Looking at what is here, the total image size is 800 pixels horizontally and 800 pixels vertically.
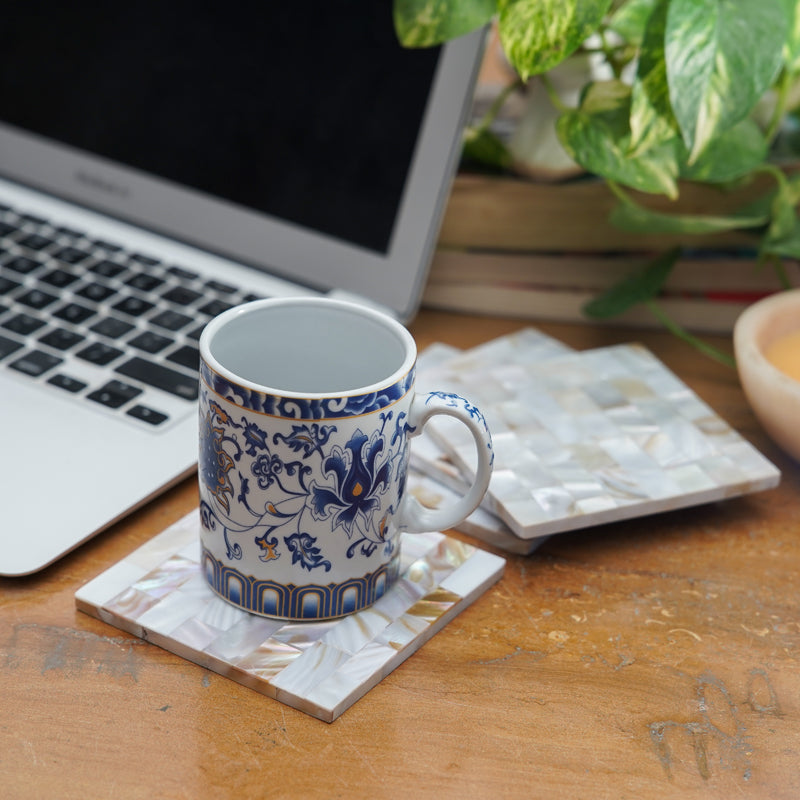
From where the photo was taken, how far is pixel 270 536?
400 millimetres

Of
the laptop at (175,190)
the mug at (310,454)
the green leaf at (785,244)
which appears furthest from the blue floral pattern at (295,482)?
the green leaf at (785,244)

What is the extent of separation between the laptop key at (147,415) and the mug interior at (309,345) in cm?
11

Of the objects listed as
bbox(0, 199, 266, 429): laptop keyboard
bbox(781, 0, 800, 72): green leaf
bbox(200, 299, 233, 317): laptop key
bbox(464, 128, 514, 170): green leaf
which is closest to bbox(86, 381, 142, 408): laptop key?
bbox(0, 199, 266, 429): laptop keyboard

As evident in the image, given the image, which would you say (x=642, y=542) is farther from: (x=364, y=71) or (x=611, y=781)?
(x=364, y=71)

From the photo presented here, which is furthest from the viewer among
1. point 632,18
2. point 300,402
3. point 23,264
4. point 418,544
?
point 23,264

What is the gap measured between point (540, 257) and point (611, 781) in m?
0.41

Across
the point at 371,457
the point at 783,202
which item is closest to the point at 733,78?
the point at 783,202

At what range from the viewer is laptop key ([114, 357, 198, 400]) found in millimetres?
558

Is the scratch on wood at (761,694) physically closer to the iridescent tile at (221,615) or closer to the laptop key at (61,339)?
the iridescent tile at (221,615)

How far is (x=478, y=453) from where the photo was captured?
0.42m

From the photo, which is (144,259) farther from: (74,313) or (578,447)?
(578,447)

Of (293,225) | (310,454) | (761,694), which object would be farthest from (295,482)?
(293,225)

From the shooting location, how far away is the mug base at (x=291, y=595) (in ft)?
1.36

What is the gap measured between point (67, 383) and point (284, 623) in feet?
0.73
